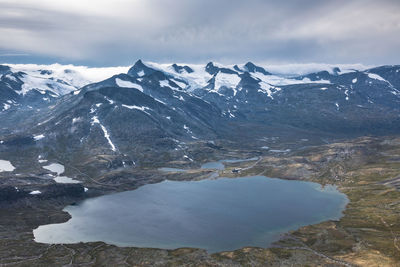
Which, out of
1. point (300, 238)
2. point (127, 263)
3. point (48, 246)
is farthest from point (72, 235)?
point (300, 238)

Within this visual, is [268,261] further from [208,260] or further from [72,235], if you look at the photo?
[72,235]

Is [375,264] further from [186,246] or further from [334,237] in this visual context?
[186,246]

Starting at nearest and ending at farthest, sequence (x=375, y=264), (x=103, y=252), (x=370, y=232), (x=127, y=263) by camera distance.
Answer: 1. (x=375, y=264)
2. (x=127, y=263)
3. (x=103, y=252)
4. (x=370, y=232)

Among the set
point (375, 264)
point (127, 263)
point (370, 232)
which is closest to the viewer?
point (375, 264)

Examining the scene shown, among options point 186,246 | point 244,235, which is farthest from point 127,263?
point 244,235

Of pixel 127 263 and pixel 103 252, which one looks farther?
pixel 103 252

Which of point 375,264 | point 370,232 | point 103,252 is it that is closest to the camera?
point 375,264

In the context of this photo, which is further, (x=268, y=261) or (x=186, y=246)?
(x=186, y=246)

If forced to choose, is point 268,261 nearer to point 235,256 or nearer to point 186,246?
point 235,256
